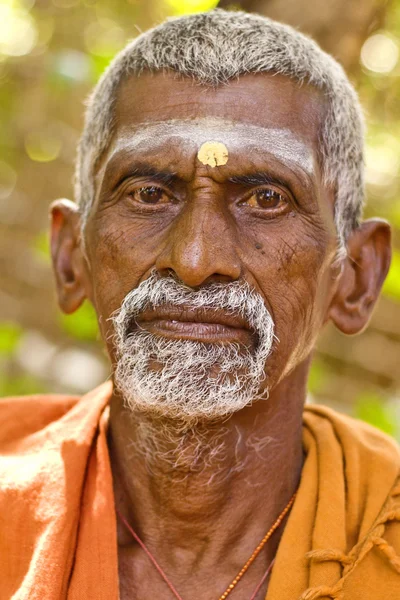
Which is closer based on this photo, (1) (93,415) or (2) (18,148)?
(1) (93,415)

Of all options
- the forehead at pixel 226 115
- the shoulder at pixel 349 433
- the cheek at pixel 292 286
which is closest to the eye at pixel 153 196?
the forehead at pixel 226 115

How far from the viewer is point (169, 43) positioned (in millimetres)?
2666

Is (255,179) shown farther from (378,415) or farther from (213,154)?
(378,415)

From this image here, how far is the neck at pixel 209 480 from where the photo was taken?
249 centimetres

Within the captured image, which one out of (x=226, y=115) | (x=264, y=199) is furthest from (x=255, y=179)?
(x=226, y=115)

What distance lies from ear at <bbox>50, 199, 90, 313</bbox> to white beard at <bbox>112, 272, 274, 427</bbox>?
0.53m

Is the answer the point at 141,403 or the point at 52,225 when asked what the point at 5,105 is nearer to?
the point at 52,225

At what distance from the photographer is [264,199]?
2.45m

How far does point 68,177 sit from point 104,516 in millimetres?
3763

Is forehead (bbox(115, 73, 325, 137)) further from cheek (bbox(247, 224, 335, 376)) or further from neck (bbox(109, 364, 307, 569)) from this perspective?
neck (bbox(109, 364, 307, 569))

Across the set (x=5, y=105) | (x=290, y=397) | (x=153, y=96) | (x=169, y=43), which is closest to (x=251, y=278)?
(x=290, y=397)

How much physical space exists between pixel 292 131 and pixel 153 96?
491 mm

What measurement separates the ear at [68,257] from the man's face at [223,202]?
0.25 metres

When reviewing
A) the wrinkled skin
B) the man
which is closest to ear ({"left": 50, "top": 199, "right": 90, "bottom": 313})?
the man
